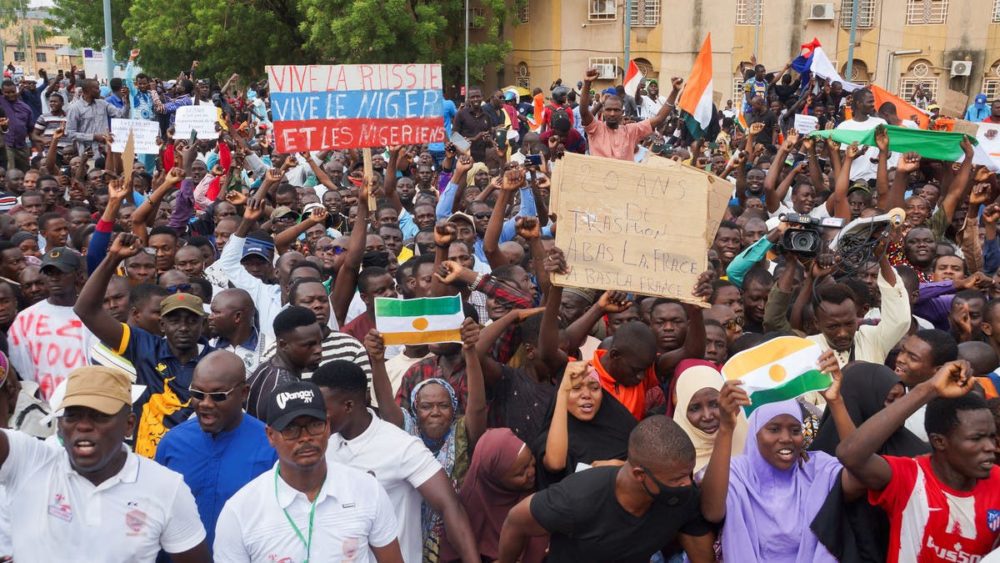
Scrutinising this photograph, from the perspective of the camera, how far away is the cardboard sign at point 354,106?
8633mm

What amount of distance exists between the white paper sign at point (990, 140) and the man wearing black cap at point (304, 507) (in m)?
8.40

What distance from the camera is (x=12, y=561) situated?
3330 mm

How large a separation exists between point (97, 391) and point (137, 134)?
32.8 feet

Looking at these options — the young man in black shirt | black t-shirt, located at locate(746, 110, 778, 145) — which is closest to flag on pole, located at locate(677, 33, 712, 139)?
black t-shirt, located at locate(746, 110, 778, 145)

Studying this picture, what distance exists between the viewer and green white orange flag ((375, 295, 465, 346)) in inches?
186

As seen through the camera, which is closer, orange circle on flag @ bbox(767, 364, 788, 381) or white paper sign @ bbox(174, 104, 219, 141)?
orange circle on flag @ bbox(767, 364, 788, 381)

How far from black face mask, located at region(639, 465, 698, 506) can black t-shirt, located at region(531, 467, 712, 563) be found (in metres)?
0.03

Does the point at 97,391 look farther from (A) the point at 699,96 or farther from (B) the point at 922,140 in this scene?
(A) the point at 699,96

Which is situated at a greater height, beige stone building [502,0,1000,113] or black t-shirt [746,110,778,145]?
beige stone building [502,0,1000,113]

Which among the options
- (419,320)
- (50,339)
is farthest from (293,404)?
(50,339)

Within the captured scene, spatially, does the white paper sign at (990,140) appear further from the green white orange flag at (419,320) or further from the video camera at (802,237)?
the green white orange flag at (419,320)

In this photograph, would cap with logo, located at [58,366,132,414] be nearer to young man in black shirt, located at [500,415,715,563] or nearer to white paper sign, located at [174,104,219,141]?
young man in black shirt, located at [500,415,715,563]

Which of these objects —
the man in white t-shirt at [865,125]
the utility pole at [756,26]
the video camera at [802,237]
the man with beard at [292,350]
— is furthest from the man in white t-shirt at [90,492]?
the utility pole at [756,26]

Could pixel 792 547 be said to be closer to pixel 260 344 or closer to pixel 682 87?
pixel 260 344
